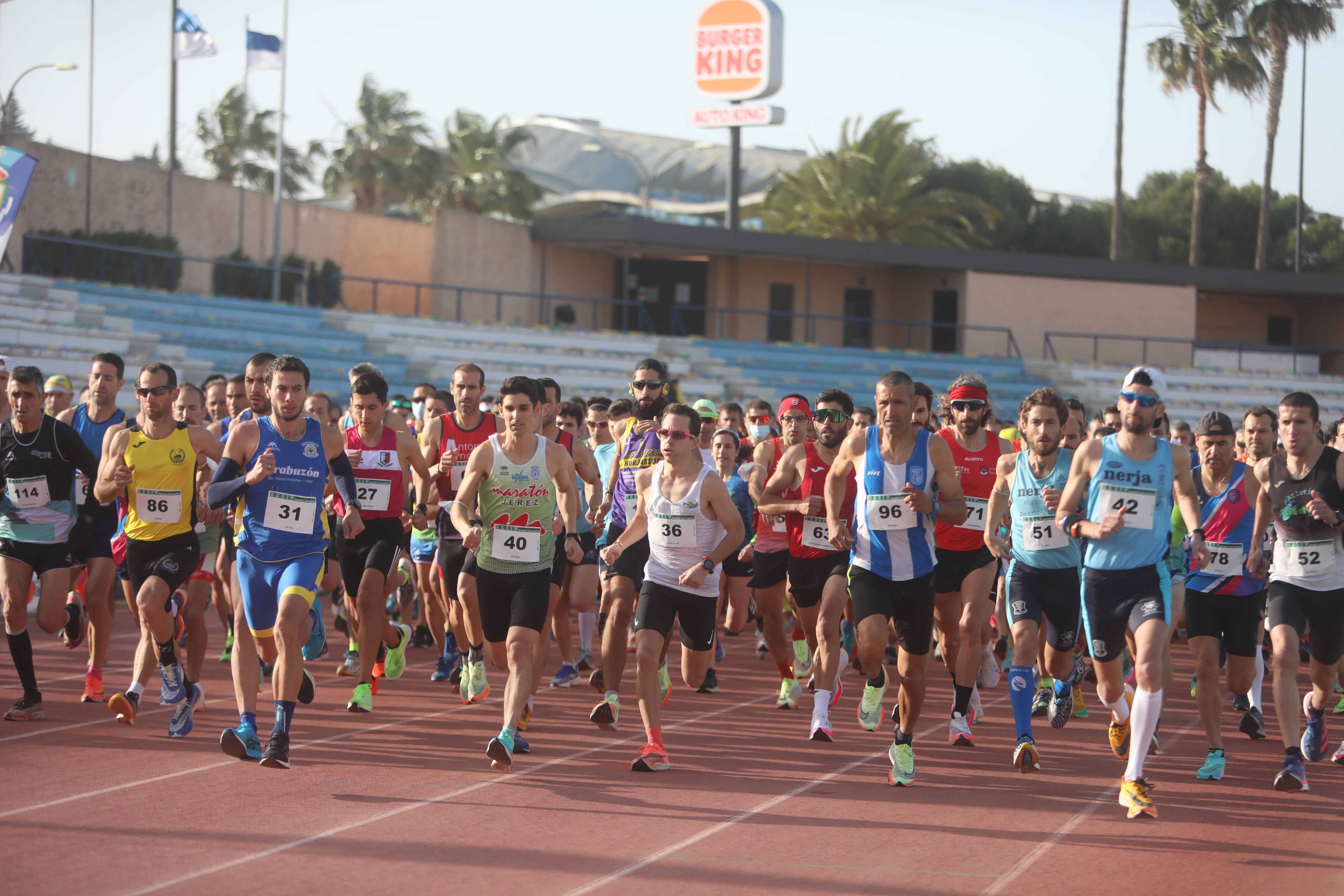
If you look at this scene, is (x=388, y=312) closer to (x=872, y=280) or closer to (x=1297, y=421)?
(x=872, y=280)

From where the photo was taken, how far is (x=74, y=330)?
22719 mm

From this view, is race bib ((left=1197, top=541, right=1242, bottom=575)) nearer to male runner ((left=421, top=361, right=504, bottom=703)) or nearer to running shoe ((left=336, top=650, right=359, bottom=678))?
male runner ((left=421, top=361, right=504, bottom=703))

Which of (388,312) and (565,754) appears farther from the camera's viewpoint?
(388,312)

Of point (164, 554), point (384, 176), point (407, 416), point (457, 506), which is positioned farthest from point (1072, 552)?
point (384, 176)

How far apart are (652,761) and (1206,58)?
46.3 meters

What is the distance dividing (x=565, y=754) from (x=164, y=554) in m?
2.85

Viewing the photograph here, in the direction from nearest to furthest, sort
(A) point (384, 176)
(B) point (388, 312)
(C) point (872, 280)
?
1. (B) point (388, 312)
2. (C) point (872, 280)
3. (A) point (384, 176)

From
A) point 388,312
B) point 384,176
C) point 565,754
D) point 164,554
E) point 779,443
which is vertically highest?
point 384,176

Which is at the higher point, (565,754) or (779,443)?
A: (779,443)

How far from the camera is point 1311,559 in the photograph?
7.54 metres

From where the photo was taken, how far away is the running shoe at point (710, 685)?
10.3m

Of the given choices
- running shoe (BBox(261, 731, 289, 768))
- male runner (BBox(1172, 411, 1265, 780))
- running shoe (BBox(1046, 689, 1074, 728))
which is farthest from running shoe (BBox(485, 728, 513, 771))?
male runner (BBox(1172, 411, 1265, 780))

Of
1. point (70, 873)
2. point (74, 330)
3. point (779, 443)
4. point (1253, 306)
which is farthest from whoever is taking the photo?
point (1253, 306)

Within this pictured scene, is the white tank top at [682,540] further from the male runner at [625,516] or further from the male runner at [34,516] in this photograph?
the male runner at [34,516]
